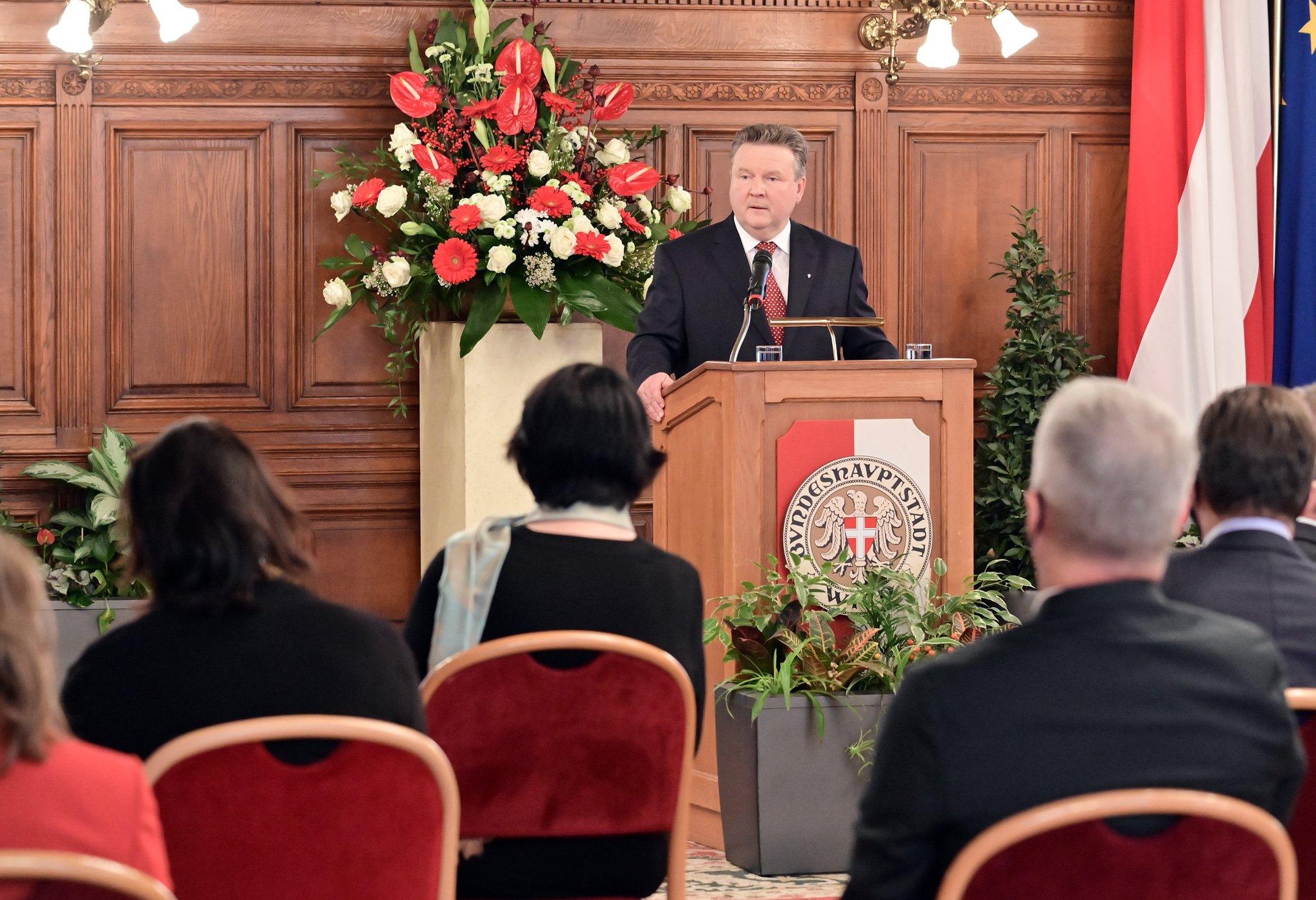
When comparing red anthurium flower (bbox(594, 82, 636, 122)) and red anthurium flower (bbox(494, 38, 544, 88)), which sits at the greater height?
red anthurium flower (bbox(494, 38, 544, 88))

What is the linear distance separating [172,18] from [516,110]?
3.96ft

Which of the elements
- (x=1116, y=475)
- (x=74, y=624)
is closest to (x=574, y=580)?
(x=1116, y=475)

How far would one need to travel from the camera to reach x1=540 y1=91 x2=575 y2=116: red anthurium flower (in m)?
4.82

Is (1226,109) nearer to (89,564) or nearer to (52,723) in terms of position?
(89,564)

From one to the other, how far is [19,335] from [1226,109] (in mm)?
4532

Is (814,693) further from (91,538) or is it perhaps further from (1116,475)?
(91,538)

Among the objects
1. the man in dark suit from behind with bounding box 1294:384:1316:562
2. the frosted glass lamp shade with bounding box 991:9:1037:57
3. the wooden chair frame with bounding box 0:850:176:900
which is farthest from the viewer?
the frosted glass lamp shade with bounding box 991:9:1037:57

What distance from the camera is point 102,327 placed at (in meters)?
5.29

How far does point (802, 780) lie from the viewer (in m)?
3.19

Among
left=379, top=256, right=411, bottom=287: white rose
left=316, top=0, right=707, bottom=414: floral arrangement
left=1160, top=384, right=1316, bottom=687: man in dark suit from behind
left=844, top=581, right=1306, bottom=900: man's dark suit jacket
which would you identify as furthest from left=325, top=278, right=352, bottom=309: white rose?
left=844, top=581, right=1306, bottom=900: man's dark suit jacket

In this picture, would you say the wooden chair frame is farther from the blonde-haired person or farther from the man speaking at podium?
the man speaking at podium

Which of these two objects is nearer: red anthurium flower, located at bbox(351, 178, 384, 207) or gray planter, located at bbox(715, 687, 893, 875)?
gray planter, located at bbox(715, 687, 893, 875)

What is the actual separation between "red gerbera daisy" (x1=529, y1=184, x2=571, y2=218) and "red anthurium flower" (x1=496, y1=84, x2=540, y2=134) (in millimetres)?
226

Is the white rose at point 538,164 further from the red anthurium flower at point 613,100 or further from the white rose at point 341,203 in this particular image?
the white rose at point 341,203
